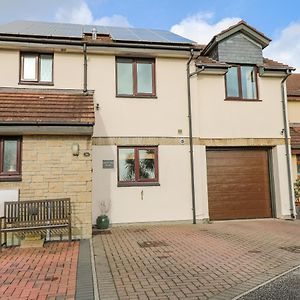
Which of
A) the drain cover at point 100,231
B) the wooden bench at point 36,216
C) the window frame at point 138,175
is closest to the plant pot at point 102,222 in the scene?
the drain cover at point 100,231

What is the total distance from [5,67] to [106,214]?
6082 millimetres

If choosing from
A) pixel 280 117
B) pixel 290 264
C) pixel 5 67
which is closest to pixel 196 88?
pixel 280 117

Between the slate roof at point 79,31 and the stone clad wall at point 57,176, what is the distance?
14.7 feet

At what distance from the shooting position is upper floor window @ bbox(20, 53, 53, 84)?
1190 centimetres

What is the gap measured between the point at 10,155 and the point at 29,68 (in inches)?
152

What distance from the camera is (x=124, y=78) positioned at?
1268cm

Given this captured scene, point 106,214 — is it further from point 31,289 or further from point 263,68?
point 263,68

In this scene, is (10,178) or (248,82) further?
(248,82)

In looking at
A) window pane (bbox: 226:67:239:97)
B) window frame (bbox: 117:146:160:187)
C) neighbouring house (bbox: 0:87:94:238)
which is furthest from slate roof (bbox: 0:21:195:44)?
neighbouring house (bbox: 0:87:94:238)

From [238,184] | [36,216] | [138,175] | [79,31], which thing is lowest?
[36,216]

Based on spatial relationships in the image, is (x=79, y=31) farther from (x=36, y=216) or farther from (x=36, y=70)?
(x=36, y=216)

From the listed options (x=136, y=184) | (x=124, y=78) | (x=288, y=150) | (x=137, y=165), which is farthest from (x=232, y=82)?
(x=136, y=184)

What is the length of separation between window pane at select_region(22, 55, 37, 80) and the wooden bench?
5.11 meters

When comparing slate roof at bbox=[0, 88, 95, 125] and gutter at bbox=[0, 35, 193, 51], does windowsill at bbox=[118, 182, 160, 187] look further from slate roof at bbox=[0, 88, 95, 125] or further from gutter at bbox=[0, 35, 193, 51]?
gutter at bbox=[0, 35, 193, 51]
